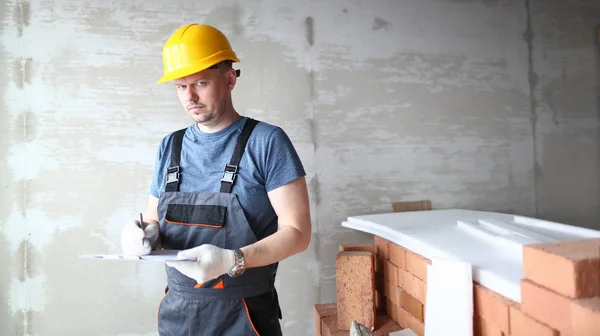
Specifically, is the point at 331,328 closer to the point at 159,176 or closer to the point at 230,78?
the point at 159,176

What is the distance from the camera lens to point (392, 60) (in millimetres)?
2793

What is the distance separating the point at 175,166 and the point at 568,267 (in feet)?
4.34

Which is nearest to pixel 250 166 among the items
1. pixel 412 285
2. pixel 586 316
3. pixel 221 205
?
pixel 221 205

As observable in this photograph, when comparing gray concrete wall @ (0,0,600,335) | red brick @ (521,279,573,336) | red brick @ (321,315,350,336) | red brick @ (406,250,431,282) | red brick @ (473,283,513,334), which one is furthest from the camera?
gray concrete wall @ (0,0,600,335)

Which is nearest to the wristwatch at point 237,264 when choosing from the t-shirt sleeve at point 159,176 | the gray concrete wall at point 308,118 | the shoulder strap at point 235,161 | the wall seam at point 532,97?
the shoulder strap at point 235,161

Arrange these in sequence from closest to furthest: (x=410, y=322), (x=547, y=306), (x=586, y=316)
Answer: (x=586, y=316) → (x=547, y=306) → (x=410, y=322)

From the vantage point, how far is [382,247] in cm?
219

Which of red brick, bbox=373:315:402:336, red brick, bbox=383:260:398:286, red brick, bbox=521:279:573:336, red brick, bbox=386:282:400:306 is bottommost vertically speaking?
red brick, bbox=373:315:402:336

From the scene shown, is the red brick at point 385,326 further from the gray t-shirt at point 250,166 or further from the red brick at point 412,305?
the gray t-shirt at point 250,166

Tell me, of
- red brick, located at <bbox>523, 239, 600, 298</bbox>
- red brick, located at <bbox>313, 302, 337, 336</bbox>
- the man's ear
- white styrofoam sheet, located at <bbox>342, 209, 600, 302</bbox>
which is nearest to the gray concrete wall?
red brick, located at <bbox>313, 302, 337, 336</bbox>

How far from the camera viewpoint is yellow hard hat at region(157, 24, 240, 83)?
150 centimetres

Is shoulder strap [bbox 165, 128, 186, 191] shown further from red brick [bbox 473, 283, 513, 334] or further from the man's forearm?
red brick [bbox 473, 283, 513, 334]

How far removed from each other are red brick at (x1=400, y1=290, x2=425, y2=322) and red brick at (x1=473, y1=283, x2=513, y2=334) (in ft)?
1.36

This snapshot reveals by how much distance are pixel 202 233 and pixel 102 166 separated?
131 cm
